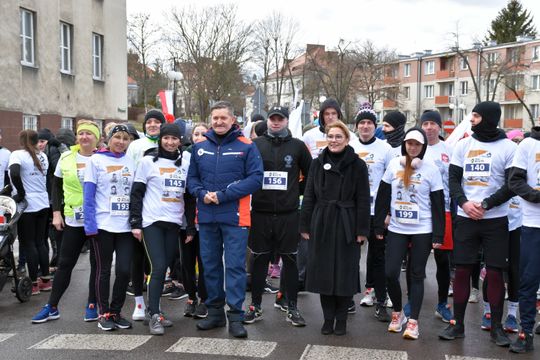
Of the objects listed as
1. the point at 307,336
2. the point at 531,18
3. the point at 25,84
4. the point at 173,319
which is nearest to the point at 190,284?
the point at 173,319

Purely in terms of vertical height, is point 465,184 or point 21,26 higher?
point 21,26

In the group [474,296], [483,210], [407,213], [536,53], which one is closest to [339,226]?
[407,213]

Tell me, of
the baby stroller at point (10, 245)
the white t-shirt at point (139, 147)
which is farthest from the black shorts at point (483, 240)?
the baby stroller at point (10, 245)

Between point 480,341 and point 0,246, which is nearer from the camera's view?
point 480,341

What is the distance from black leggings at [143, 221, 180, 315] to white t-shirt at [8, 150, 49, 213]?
2.42m

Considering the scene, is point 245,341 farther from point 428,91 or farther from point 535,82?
point 428,91

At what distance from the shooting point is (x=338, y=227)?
6.48 metres

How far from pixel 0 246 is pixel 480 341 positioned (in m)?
5.35

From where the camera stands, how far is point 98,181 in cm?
679

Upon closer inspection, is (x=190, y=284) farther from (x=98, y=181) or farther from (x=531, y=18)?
(x=531, y=18)

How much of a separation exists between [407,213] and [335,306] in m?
1.18

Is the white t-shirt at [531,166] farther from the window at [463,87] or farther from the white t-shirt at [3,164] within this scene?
the window at [463,87]

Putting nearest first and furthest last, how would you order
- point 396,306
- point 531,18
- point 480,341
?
point 480,341 < point 396,306 < point 531,18

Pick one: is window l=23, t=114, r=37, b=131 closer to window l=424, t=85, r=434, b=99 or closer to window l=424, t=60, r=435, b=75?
window l=424, t=60, r=435, b=75
